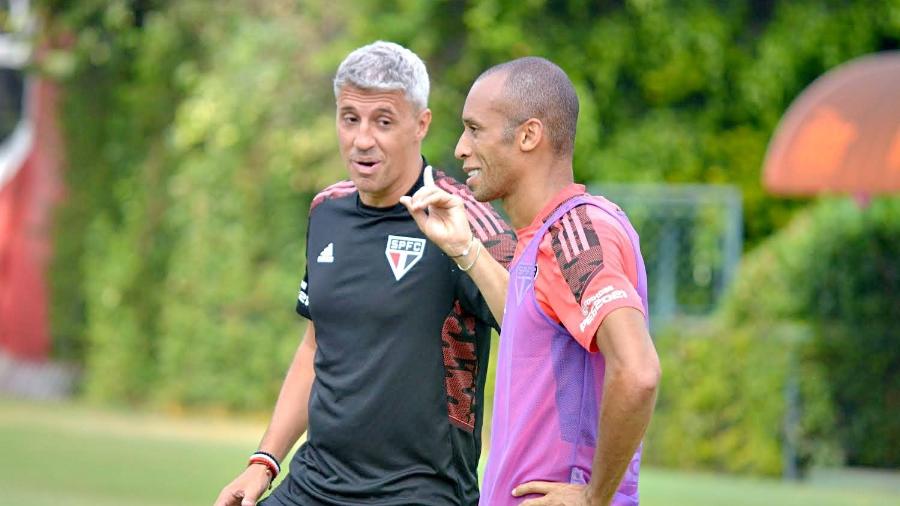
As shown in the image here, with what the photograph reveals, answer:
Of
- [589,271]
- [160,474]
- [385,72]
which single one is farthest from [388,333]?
[160,474]

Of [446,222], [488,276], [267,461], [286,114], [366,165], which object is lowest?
[267,461]

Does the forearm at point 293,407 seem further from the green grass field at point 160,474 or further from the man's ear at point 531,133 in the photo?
the green grass field at point 160,474

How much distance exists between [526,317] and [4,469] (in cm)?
1000

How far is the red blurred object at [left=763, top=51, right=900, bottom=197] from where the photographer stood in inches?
582

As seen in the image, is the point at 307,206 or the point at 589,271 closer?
the point at 589,271

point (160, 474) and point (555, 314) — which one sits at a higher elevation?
point (160, 474)

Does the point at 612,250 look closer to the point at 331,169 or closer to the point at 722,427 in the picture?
the point at 722,427

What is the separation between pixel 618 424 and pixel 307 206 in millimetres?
15612

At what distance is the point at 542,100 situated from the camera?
398cm

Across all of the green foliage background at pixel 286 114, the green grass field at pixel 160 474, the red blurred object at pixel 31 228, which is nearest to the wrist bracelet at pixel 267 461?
the green grass field at pixel 160 474

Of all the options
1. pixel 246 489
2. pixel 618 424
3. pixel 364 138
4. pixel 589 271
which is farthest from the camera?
pixel 246 489

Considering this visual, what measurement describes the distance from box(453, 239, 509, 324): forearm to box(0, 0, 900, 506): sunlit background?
1001cm

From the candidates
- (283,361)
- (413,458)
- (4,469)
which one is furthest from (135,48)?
(413,458)

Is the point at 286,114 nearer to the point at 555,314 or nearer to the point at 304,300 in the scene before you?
the point at 304,300
